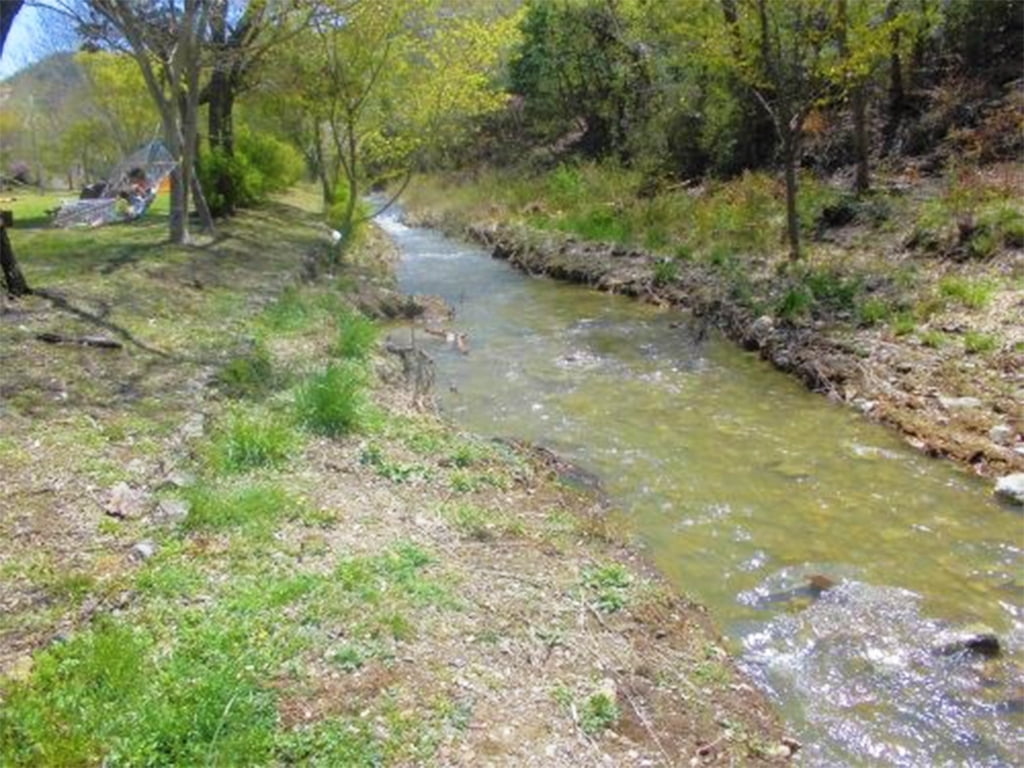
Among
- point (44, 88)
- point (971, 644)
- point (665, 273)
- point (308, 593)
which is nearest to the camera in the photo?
point (308, 593)

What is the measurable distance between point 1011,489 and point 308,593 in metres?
5.36

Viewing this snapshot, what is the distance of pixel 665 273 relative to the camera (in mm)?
15766

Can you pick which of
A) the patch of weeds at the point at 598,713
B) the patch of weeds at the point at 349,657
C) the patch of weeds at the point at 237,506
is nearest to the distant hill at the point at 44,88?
the patch of weeds at the point at 237,506

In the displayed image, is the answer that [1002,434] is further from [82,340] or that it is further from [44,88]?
[44,88]

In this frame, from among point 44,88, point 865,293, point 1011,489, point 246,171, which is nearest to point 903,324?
point 865,293

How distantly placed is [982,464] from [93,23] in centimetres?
1530

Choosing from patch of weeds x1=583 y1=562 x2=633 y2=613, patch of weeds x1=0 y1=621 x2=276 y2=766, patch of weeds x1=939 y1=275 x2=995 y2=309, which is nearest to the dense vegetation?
patch of weeds x1=939 y1=275 x2=995 y2=309

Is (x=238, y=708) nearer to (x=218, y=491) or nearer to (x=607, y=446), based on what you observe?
(x=218, y=491)

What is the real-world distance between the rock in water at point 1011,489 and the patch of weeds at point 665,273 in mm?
8805

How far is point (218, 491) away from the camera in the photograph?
5844 millimetres

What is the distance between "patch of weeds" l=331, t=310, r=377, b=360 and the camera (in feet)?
32.4

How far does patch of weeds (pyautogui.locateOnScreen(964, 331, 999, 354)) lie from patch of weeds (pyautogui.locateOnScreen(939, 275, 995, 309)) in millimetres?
938

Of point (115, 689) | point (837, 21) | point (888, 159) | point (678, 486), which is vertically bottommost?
point (678, 486)

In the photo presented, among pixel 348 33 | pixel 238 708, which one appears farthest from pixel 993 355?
pixel 348 33
